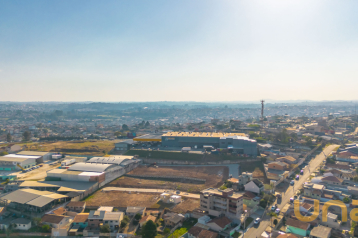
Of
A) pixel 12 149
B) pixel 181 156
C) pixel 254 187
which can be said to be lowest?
pixel 254 187

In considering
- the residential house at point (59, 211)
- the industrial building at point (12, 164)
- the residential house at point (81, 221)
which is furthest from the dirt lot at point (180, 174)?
the industrial building at point (12, 164)

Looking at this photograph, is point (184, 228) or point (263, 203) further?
point (263, 203)

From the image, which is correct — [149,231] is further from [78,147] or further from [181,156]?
[78,147]

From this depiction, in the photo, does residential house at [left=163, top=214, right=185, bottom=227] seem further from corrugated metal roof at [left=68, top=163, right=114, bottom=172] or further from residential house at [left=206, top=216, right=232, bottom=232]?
corrugated metal roof at [left=68, top=163, right=114, bottom=172]

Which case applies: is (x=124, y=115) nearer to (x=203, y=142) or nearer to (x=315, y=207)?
(x=203, y=142)

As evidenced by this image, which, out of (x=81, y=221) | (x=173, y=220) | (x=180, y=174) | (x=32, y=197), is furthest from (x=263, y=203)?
(x=32, y=197)

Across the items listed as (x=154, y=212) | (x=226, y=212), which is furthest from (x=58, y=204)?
(x=226, y=212)
